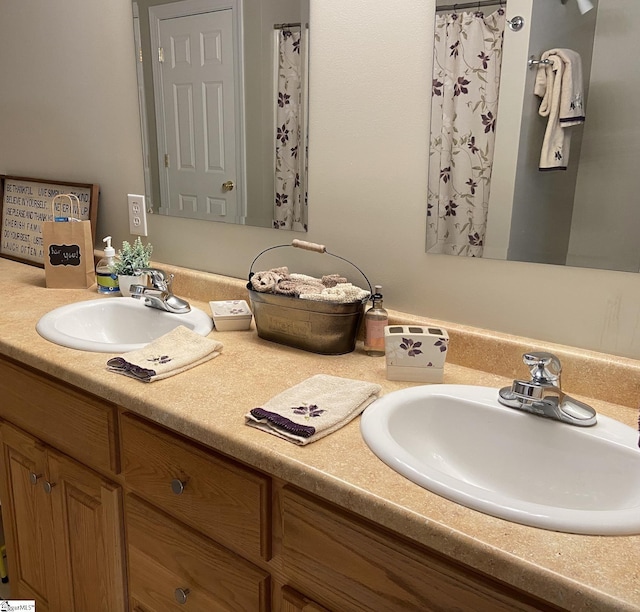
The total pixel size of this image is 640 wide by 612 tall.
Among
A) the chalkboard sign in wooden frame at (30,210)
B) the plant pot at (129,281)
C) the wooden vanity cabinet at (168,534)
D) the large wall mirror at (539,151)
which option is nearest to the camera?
the wooden vanity cabinet at (168,534)

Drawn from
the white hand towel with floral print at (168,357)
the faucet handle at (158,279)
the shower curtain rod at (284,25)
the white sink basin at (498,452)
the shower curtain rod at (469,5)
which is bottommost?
the white sink basin at (498,452)

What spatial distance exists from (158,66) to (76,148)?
484 millimetres

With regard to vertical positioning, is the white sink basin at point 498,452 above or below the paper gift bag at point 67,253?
below

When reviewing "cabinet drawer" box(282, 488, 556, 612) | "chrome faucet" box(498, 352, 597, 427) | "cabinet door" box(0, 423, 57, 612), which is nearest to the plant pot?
"cabinet door" box(0, 423, 57, 612)

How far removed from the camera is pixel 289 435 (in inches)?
36.3

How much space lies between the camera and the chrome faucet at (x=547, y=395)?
0.98 m

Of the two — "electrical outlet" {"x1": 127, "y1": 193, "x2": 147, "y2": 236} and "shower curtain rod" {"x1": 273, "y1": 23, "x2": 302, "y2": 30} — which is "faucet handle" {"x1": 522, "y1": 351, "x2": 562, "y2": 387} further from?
"electrical outlet" {"x1": 127, "y1": 193, "x2": 147, "y2": 236}

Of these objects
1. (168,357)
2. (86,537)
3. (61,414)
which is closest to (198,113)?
(168,357)

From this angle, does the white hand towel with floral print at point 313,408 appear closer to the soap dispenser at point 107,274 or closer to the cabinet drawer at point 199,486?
the cabinet drawer at point 199,486

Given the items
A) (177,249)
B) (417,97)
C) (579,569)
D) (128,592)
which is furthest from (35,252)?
(579,569)

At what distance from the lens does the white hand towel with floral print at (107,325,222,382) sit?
1142mm

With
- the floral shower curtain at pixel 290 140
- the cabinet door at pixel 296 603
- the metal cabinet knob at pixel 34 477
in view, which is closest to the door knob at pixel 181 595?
the cabinet door at pixel 296 603

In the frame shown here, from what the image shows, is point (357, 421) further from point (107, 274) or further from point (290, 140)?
point (107, 274)

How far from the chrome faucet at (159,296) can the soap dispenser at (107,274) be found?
0.13 metres
